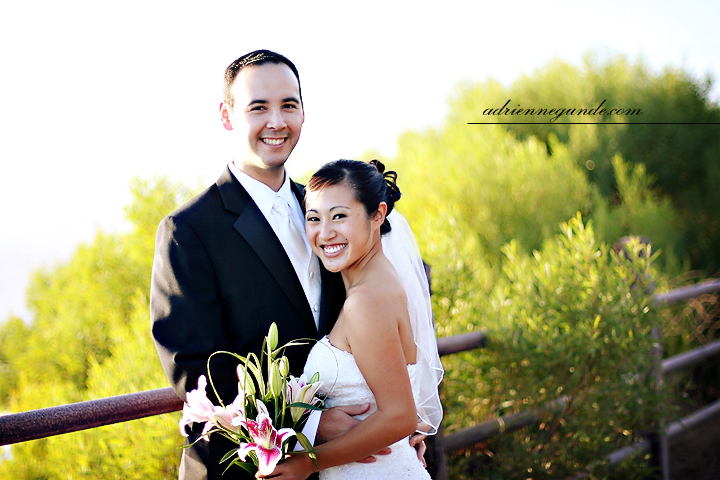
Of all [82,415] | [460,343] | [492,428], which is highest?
[82,415]

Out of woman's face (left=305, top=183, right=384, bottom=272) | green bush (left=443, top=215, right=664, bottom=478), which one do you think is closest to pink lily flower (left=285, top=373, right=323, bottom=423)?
woman's face (left=305, top=183, right=384, bottom=272)

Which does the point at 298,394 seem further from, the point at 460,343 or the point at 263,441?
the point at 460,343

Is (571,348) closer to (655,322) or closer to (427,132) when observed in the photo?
(655,322)

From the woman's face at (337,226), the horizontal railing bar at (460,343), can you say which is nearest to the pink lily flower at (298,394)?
the woman's face at (337,226)

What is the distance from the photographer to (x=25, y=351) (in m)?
5.07

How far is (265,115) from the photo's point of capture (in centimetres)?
202

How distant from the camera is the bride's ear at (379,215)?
1931 mm

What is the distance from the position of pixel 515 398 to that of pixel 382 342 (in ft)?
5.73

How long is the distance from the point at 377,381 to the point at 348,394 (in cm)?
16

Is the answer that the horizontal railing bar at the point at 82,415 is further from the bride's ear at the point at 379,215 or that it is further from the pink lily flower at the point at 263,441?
the bride's ear at the point at 379,215

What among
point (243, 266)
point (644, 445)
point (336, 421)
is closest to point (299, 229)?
point (243, 266)

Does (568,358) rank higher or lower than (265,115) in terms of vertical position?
lower

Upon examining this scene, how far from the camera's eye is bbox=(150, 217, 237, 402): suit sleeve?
162 centimetres

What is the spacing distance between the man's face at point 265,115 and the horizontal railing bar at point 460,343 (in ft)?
3.91
